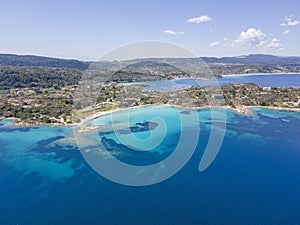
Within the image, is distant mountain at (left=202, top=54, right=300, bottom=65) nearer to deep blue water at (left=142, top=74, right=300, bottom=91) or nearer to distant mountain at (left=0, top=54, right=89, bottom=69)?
deep blue water at (left=142, top=74, right=300, bottom=91)

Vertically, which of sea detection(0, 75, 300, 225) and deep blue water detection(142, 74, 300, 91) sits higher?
deep blue water detection(142, 74, 300, 91)

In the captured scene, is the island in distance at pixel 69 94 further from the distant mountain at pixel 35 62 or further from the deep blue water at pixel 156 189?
the distant mountain at pixel 35 62

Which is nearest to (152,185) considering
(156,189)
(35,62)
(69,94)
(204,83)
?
(156,189)

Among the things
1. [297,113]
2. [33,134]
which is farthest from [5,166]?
[297,113]

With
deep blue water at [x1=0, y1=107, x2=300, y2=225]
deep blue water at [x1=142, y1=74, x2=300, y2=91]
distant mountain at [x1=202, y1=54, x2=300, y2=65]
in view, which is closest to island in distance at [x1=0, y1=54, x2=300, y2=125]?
deep blue water at [x1=142, y1=74, x2=300, y2=91]

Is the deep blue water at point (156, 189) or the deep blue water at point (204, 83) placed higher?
the deep blue water at point (204, 83)

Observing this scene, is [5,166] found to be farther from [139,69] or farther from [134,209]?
[139,69]

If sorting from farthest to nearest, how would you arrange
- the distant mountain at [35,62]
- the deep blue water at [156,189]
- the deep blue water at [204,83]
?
1. the distant mountain at [35,62]
2. the deep blue water at [204,83]
3. the deep blue water at [156,189]

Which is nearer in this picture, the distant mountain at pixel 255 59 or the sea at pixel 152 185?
the sea at pixel 152 185

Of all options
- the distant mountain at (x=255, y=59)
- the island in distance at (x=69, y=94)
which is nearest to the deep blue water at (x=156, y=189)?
the island in distance at (x=69, y=94)
